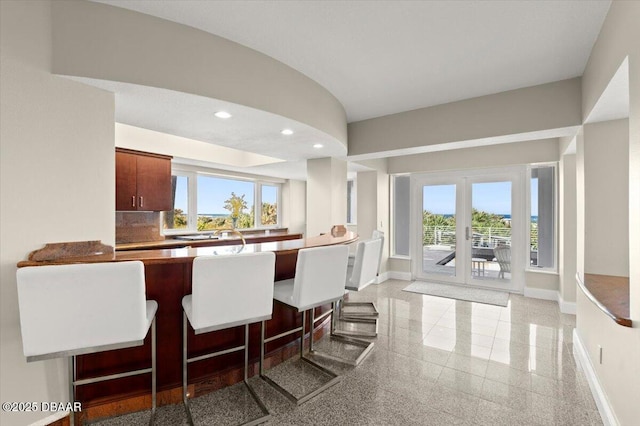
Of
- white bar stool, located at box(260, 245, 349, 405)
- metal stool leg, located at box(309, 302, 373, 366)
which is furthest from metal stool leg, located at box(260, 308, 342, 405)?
metal stool leg, located at box(309, 302, 373, 366)

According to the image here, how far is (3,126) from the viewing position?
173cm

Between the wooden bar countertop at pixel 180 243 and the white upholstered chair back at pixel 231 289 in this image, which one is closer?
the white upholstered chair back at pixel 231 289

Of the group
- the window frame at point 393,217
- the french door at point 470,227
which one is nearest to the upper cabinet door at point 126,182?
the window frame at point 393,217

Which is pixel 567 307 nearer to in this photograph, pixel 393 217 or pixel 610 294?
pixel 610 294

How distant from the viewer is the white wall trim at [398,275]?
19.7 ft

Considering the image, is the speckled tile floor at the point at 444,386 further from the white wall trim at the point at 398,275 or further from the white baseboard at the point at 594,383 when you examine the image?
the white wall trim at the point at 398,275

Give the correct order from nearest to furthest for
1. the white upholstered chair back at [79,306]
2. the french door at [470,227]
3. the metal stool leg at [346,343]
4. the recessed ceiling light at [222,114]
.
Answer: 1. the white upholstered chair back at [79,306]
2. the recessed ceiling light at [222,114]
3. the metal stool leg at [346,343]
4. the french door at [470,227]

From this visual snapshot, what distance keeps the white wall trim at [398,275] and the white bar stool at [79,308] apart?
509 cm

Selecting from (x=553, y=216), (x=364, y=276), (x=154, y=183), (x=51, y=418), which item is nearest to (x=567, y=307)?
(x=553, y=216)

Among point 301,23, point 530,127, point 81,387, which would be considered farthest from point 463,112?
point 81,387

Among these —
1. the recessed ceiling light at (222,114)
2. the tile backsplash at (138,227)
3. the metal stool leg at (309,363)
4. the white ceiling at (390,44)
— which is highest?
the white ceiling at (390,44)

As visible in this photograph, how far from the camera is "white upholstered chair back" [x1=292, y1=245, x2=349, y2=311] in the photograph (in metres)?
2.30

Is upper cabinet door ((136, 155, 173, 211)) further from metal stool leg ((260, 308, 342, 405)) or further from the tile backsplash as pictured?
metal stool leg ((260, 308, 342, 405))

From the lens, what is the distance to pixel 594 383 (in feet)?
7.43
